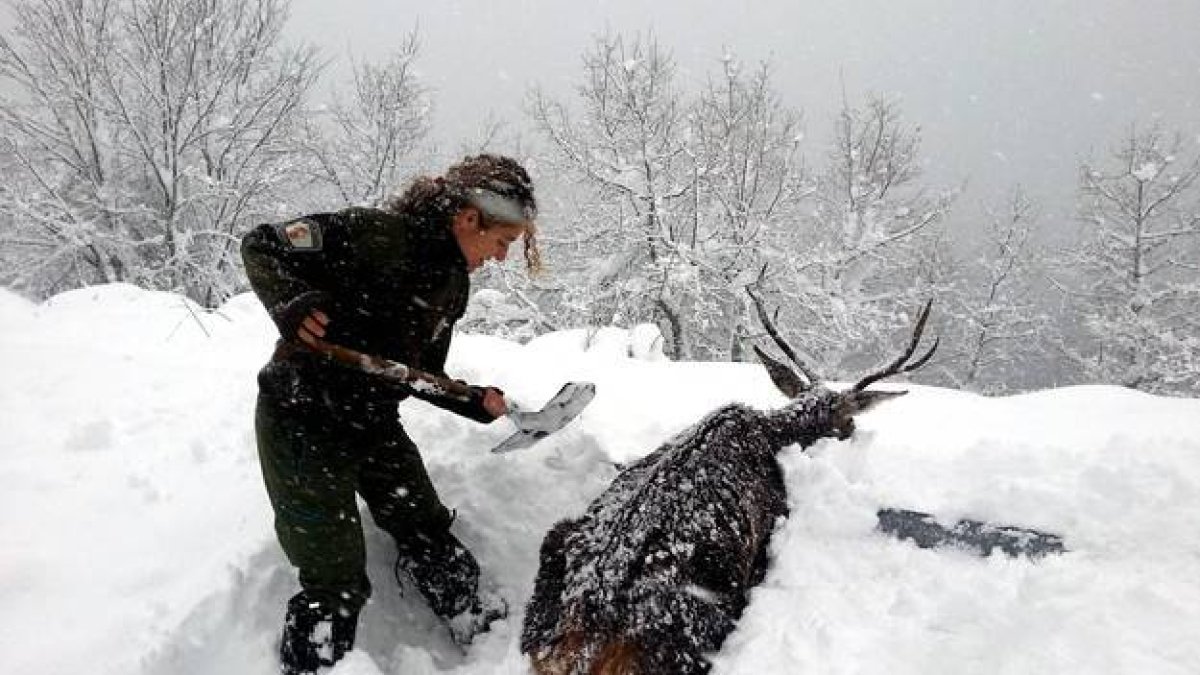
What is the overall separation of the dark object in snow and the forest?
28.2 feet

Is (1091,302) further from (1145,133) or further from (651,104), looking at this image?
(651,104)

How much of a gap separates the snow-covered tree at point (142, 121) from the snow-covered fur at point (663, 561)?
44.2ft

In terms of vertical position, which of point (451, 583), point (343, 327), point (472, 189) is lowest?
point (451, 583)

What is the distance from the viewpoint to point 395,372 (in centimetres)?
274

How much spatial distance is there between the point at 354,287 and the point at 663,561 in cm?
141

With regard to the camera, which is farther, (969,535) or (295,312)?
(969,535)

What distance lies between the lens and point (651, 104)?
1752cm

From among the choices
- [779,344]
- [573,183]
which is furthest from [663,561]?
[573,183]

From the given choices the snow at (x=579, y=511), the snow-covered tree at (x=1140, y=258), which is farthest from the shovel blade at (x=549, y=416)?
the snow-covered tree at (x=1140, y=258)

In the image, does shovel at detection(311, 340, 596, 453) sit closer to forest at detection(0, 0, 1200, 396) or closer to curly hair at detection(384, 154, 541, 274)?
curly hair at detection(384, 154, 541, 274)

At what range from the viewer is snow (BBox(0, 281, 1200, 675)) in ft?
7.75

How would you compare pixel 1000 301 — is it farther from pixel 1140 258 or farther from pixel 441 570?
pixel 441 570

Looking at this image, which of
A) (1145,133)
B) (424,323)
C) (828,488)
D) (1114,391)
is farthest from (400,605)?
(1145,133)

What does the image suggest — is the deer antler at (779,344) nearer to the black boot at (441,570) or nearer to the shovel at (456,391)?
the shovel at (456,391)
